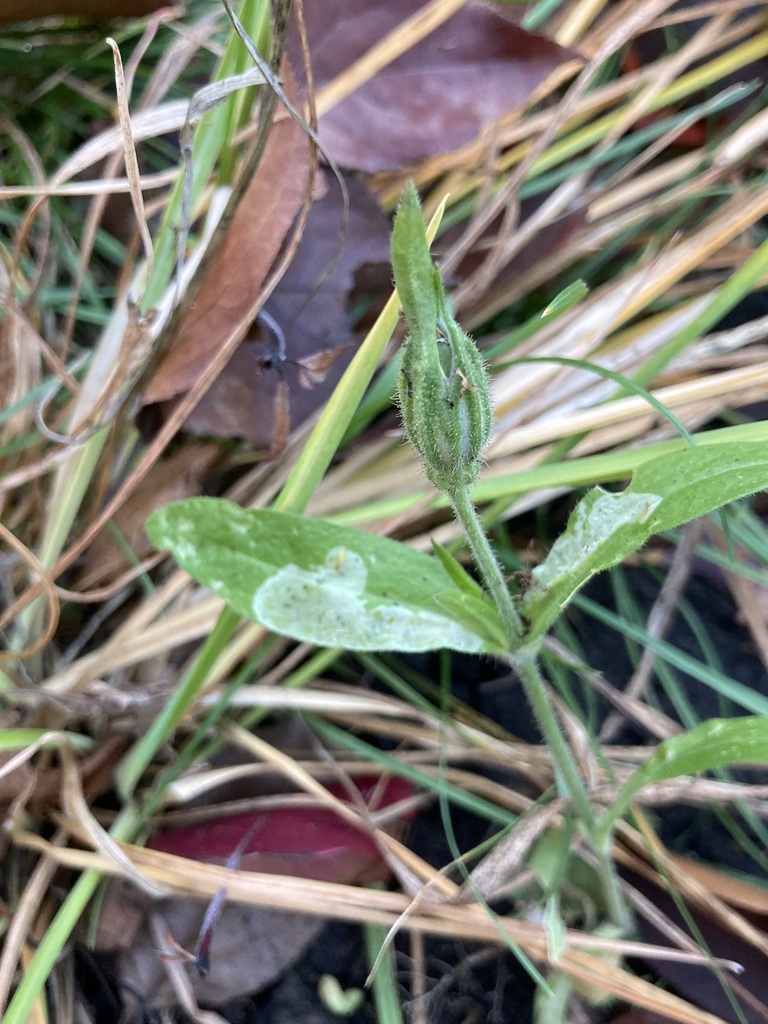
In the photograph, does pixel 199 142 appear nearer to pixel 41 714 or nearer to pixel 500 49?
pixel 500 49

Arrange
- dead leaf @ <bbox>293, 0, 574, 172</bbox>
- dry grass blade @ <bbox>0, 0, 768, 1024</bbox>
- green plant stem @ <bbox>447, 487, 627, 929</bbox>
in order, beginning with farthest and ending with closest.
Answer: dead leaf @ <bbox>293, 0, 574, 172</bbox>
dry grass blade @ <bbox>0, 0, 768, 1024</bbox>
green plant stem @ <bbox>447, 487, 627, 929</bbox>

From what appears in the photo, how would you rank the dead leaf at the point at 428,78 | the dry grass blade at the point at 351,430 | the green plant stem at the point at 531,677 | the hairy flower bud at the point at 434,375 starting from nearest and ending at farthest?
1. the hairy flower bud at the point at 434,375
2. the green plant stem at the point at 531,677
3. the dry grass blade at the point at 351,430
4. the dead leaf at the point at 428,78

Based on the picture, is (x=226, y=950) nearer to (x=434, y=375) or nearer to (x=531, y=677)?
(x=531, y=677)

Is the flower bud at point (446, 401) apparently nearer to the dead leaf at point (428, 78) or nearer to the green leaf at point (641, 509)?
the green leaf at point (641, 509)

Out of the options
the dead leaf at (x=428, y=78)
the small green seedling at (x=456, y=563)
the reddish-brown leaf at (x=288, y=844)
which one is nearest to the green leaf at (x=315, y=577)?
the small green seedling at (x=456, y=563)

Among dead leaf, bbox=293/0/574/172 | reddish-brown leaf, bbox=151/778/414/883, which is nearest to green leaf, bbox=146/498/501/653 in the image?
reddish-brown leaf, bbox=151/778/414/883

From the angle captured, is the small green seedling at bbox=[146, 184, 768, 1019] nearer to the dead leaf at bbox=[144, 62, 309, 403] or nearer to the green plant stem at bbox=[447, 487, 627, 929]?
the green plant stem at bbox=[447, 487, 627, 929]

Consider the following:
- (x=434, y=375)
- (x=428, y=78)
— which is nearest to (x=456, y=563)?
(x=434, y=375)
